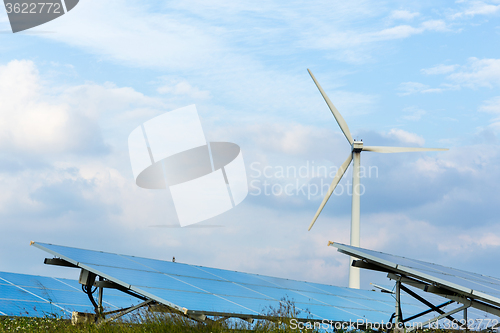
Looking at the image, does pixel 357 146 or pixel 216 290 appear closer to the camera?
pixel 216 290

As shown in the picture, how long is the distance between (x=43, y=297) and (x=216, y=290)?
819cm

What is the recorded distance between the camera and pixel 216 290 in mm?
20438

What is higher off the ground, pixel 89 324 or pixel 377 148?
pixel 377 148

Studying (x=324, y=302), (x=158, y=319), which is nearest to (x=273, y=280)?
(x=324, y=302)

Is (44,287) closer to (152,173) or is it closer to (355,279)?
(152,173)

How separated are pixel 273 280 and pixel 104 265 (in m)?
11.2

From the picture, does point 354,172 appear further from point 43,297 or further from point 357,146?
point 43,297

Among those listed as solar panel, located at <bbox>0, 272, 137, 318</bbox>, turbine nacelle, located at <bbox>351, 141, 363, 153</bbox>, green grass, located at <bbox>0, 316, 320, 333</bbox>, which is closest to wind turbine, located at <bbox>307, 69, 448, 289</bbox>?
turbine nacelle, located at <bbox>351, 141, 363, 153</bbox>

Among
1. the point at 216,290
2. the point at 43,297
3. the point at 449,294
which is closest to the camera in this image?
the point at 449,294

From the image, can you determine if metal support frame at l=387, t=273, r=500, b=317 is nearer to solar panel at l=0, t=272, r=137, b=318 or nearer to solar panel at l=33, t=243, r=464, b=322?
solar panel at l=33, t=243, r=464, b=322

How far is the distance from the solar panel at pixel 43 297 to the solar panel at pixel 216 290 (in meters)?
2.94

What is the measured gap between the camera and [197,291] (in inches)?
757

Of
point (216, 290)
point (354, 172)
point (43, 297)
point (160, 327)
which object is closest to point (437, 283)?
point (216, 290)

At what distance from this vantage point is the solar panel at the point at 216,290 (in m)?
17.0
